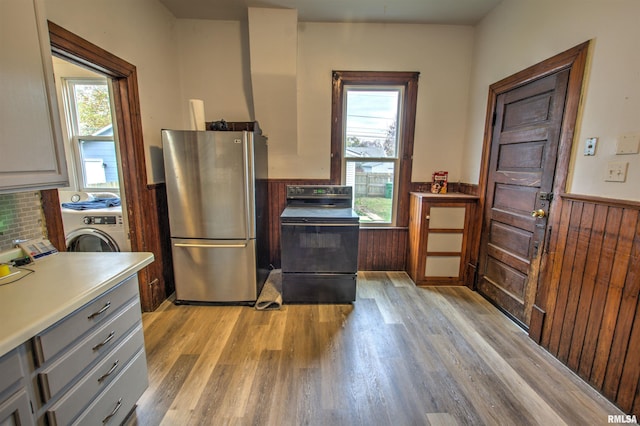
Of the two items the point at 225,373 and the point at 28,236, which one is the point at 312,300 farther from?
the point at 28,236

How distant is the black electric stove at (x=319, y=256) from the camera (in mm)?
2404

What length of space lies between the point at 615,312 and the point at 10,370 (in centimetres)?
265

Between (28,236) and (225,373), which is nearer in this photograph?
(28,236)

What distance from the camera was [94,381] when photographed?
108cm

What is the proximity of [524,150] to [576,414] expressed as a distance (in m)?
1.78

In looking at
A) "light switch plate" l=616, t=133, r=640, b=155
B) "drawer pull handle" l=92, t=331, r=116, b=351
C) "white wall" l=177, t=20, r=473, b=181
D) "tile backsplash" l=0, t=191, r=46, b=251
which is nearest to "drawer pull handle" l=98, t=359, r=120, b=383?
"drawer pull handle" l=92, t=331, r=116, b=351

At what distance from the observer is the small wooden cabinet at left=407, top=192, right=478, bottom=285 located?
2.79m

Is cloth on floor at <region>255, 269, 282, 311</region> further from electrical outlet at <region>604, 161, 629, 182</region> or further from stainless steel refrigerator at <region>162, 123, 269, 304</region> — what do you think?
electrical outlet at <region>604, 161, 629, 182</region>

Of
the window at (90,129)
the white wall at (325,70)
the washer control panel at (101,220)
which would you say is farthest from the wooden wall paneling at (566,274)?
the window at (90,129)

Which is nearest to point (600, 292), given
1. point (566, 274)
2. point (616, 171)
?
point (566, 274)

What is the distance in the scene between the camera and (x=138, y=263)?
128 cm

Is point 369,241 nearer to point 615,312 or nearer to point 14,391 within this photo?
point 615,312

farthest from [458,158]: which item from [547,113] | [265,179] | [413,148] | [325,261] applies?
[265,179]

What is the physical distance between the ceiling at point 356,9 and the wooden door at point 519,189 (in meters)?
0.95
